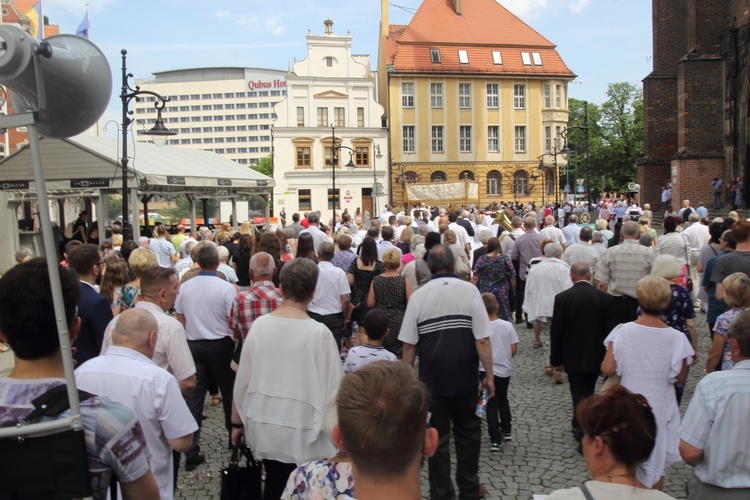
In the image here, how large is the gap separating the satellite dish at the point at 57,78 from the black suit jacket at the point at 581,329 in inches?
201

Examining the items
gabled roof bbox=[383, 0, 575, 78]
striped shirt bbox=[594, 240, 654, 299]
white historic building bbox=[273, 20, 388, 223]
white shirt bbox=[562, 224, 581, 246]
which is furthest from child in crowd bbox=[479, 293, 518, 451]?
gabled roof bbox=[383, 0, 575, 78]

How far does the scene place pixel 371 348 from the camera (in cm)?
485

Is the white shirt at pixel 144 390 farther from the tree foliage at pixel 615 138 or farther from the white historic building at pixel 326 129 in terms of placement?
the tree foliage at pixel 615 138

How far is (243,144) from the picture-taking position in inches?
5738

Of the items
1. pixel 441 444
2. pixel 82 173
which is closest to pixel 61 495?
pixel 441 444

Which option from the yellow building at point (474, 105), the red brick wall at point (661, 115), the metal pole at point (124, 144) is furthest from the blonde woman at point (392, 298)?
the yellow building at point (474, 105)

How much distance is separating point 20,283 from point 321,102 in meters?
54.5

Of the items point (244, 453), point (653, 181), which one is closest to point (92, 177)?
point (244, 453)

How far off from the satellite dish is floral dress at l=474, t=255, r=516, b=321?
7783 mm

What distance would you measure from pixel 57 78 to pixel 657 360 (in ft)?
13.9

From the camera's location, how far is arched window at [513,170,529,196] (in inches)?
2336

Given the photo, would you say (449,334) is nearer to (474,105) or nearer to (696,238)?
(696,238)

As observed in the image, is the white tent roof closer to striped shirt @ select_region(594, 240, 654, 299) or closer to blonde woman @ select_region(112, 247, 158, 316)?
blonde woman @ select_region(112, 247, 158, 316)

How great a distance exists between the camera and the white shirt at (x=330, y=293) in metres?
7.69
